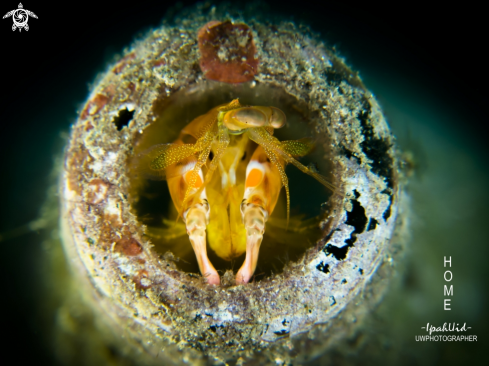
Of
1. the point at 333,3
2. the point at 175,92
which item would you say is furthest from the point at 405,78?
the point at 175,92

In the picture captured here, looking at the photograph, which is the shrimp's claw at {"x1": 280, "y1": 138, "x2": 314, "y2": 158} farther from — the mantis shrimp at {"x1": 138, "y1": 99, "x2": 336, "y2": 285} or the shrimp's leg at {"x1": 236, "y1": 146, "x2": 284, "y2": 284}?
the shrimp's leg at {"x1": 236, "y1": 146, "x2": 284, "y2": 284}

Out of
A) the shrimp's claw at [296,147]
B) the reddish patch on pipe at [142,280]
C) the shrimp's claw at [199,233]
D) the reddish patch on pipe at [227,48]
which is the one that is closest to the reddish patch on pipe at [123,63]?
the reddish patch on pipe at [227,48]

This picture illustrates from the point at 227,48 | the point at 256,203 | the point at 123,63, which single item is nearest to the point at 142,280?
the point at 256,203

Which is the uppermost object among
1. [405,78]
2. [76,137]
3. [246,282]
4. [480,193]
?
[405,78]

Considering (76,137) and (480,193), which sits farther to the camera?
(480,193)

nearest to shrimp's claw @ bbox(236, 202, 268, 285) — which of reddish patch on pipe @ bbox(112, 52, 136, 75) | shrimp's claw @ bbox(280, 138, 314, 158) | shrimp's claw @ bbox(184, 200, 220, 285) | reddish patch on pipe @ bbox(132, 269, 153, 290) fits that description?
shrimp's claw @ bbox(184, 200, 220, 285)

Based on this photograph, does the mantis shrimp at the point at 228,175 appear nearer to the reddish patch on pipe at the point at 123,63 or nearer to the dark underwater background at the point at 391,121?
the reddish patch on pipe at the point at 123,63

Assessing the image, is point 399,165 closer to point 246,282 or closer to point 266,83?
point 266,83
